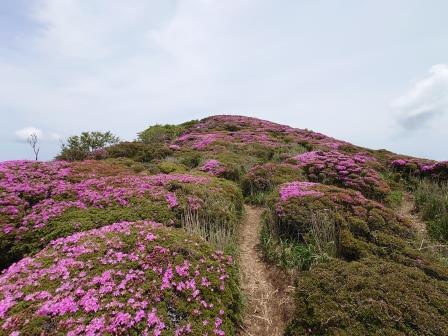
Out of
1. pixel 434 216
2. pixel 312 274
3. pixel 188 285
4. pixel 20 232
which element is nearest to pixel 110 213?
pixel 20 232

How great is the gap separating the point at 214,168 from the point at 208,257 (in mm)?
8374

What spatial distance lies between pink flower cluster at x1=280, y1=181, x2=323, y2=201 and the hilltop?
0.24 ft

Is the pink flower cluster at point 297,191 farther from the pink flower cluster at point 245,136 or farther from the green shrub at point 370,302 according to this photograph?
the pink flower cluster at point 245,136

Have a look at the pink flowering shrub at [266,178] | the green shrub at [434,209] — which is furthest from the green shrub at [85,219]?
the green shrub at [434,209]

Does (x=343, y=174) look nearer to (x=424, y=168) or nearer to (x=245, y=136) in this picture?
(x=424, y=168)

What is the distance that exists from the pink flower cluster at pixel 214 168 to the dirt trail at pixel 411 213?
7674 millimetres

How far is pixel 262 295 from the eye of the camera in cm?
624

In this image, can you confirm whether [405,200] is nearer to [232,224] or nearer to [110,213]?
[232,224]

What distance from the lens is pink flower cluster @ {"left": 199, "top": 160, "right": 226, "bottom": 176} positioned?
44.5 ft

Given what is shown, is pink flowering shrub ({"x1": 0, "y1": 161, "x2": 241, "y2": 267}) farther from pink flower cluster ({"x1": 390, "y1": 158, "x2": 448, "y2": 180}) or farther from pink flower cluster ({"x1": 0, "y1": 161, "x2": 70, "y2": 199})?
pink flower cluster ({"x1": 390, "y1": 158, "x2": 448, "y2": 180})

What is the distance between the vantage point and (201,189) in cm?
959

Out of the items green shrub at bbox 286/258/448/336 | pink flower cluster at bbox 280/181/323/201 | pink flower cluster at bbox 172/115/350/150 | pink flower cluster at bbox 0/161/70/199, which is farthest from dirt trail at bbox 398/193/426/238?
pink flower cluster at bbox 0/161/70/199

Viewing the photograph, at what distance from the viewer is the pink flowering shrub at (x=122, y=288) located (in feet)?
13.6

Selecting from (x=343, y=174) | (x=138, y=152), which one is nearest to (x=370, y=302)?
(x=343, y=174)
